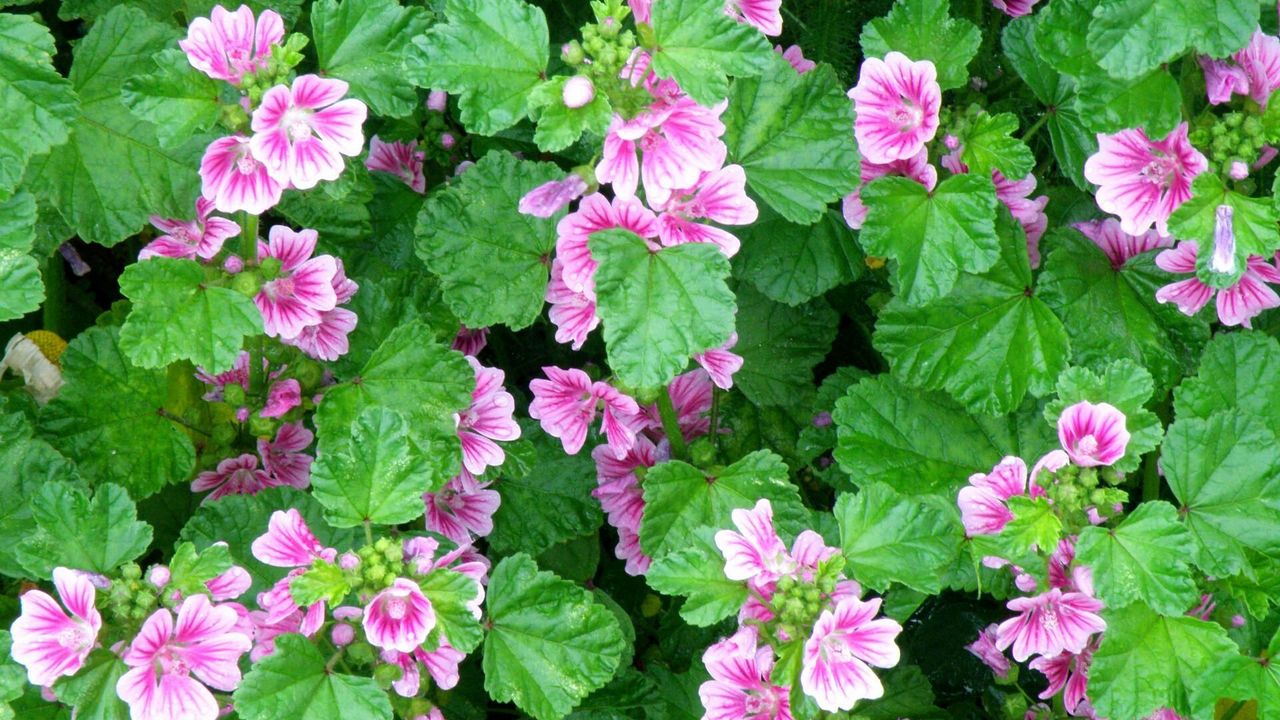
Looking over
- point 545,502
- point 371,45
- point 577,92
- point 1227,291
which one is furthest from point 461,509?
point 1227,291

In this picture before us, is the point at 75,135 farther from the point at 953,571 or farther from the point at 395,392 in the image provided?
the point at 953,571

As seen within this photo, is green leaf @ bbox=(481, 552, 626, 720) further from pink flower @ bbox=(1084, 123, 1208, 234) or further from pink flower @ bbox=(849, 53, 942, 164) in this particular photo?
pink flower @ bbox=(1084, 123, 1208, 234)

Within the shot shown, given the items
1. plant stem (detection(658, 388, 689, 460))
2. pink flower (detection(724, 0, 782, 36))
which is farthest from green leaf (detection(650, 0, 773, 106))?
plant stem (detection(658, 388, 689, 460))

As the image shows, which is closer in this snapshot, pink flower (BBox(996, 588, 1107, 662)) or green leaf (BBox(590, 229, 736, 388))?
green leaf (BBox(590, 229, 736, 388))

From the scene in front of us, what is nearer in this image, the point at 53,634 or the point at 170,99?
the point at 53,634

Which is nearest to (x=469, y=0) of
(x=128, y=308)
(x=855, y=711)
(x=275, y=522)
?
(x=275, y=522)

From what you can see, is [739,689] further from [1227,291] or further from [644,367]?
[1227,291]

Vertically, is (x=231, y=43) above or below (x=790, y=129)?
above
